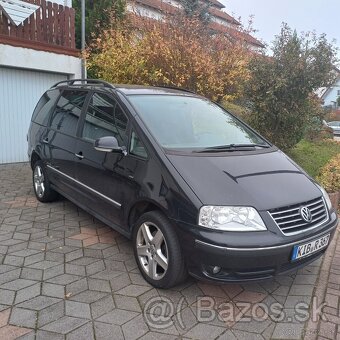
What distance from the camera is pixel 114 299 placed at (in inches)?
114

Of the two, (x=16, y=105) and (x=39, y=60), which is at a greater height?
(x=39, y=60)

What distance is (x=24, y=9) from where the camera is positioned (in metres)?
7.71

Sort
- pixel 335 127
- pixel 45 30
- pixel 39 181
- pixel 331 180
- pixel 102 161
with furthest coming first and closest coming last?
pixel 335 127 < pixel 45 30 < pixel 331 180 < pixel 39 181 < pixel 102 161

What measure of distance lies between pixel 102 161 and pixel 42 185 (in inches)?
80.5

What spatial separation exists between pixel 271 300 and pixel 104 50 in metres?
7.54

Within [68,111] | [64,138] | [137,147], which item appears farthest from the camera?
[68,111]

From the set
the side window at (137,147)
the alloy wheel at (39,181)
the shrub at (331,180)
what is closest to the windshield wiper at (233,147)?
the side window at (137,147)

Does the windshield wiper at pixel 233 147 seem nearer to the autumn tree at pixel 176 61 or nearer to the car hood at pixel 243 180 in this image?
the car hood at pixel 243 180

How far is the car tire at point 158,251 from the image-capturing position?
2852 mm

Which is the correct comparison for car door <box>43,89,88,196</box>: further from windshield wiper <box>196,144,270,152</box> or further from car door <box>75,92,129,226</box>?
windshield wiper <box>196,144,270,152</box>

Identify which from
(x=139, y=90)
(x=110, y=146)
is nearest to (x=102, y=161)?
(x=110, y=146)

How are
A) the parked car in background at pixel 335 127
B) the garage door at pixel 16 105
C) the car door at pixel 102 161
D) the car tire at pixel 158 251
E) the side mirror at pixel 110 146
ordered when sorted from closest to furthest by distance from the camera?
the car tire at pixel 158 251 → the side mirror at pixel 110 146 → the car door at pixel 102 161 → the garage door at pixel 16 105 → the parked car in background at pixel 335 127

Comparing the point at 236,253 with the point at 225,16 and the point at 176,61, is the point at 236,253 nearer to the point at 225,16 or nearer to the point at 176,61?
the point at 176,61

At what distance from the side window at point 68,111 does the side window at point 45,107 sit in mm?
208
